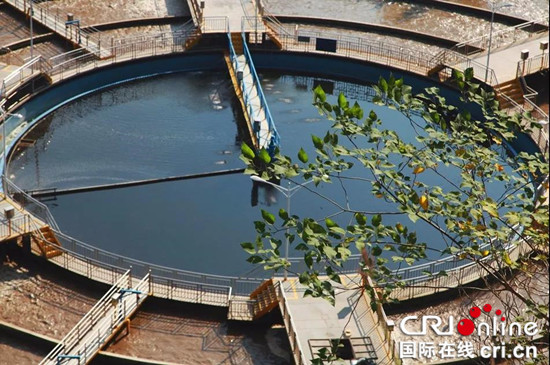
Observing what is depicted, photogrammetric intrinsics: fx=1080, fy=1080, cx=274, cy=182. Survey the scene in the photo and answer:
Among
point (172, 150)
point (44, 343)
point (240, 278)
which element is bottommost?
point (44, 343)

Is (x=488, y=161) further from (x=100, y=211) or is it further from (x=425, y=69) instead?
(x=425, y=69)

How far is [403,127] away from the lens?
7044 centimetres

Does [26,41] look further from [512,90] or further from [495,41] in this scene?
[495,41]

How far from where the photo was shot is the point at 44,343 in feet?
160

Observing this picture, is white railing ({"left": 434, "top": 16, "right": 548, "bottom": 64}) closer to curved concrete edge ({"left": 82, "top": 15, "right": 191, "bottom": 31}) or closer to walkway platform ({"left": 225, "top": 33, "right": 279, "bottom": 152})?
walkway platform ({"left": 225, "top": 33, "right": 279, "bottom": 152})

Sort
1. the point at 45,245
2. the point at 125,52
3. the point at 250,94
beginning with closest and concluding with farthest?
the point at 45,245 < the point at 250,94 < the point at 125,52

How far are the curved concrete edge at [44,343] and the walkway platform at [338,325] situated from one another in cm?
604

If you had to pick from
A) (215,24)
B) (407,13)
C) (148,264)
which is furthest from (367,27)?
(148,264)

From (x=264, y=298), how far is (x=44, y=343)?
1032 cm

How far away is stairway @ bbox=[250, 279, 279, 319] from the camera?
5025cm

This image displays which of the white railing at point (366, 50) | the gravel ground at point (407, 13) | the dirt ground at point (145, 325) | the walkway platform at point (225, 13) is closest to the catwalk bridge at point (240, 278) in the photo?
the dirt ground at point (145, 325)

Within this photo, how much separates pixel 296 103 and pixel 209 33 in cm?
864

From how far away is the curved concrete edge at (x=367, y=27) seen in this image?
262 ft

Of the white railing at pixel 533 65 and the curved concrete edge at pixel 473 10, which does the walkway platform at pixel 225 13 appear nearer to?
the curved concrete edge at pixel 473 10
